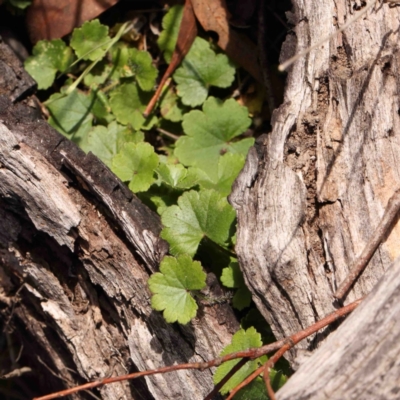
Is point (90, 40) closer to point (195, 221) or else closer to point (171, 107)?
point (171, 107)

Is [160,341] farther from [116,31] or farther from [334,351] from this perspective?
[116,31]

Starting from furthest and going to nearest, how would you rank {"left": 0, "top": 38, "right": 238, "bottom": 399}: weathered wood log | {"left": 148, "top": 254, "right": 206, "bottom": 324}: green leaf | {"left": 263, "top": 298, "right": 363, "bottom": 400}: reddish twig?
{"left": 0, "top": 38, "right": 238, "bottom": 399}: weathered wood log
{"left": 148, "top": 254, "right": 206, "bottom": 324}: green leaf
{"left": 263, "top": 298, "right": 363, "bottom": 400}: reddish twig

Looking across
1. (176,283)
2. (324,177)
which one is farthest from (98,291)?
(324,177)

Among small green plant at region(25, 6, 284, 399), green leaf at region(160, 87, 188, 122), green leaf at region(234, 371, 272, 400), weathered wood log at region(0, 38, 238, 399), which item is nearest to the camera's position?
green leaf at region(234, 371, 272, 400)

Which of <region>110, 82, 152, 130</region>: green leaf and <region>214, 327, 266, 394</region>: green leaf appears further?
<region>110, 82, 152, 130</region>: green leaf

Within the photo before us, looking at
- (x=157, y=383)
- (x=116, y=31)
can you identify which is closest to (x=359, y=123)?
(x=157, y=383)

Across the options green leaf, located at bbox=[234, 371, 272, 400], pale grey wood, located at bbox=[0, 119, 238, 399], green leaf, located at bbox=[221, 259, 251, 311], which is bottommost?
pale grey wood, located at bbox=[0, 119, 238, 399]

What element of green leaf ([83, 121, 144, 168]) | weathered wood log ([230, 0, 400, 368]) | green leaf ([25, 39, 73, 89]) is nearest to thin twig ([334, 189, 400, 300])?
weathered wood log ([230, 0, 400, 368])

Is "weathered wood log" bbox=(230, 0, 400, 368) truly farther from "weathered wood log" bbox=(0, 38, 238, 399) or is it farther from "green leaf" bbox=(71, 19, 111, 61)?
"green leaf" bbox=(71, 19, 111, 61)
